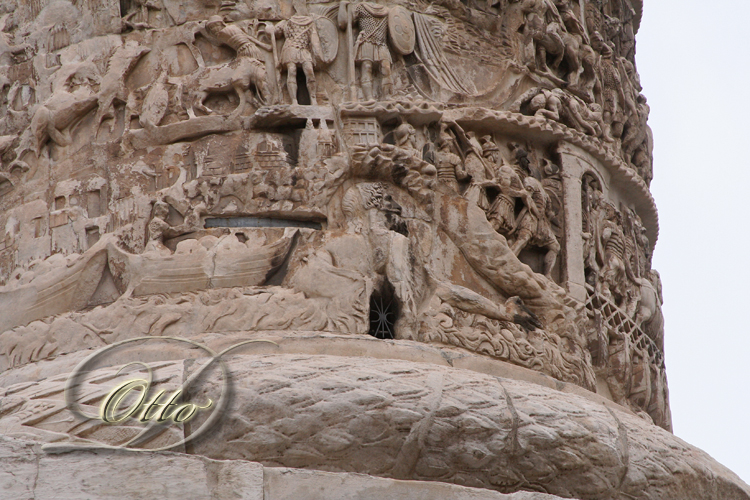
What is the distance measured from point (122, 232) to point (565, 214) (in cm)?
312

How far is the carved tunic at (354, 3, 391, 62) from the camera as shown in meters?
9.51

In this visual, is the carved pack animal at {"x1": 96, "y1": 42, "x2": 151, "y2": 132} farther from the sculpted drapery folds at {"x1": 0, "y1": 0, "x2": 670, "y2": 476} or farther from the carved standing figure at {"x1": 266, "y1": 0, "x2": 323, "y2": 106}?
the carved standing figure at {"x1": 266, "y1": 0, "x2": 323, "y2": 106}

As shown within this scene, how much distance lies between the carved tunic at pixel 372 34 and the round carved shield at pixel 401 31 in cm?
4

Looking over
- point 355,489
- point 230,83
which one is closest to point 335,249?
point 230,83

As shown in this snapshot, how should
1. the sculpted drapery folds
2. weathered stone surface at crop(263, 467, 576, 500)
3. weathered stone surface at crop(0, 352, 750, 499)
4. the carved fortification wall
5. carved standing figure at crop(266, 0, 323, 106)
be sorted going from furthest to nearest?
carved standing figure at crop(266, 0, 323, 106)
the sculpted drapery folds
the carved fortification wall
weathered stone surface at crop(0, 352, 750, 499)
weathered stone surface at crop(263, 467, 576, 500)

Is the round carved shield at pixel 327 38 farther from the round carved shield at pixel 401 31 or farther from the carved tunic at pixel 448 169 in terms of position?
the carved tunic at pixel 448 169

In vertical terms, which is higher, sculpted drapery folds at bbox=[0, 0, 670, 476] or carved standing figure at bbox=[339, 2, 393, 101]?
carved standing figure at bbox=[339, 2, 393, 101]

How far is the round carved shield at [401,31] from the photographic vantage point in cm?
959

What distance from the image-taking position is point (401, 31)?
9617mm

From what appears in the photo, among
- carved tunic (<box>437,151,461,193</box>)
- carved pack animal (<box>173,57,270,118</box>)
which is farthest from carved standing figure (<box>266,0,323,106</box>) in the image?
carved tunic (<box>437,151,461,193</box>)

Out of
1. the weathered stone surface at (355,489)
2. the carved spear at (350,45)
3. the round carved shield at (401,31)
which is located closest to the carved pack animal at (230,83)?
the carved spear at (350,45)

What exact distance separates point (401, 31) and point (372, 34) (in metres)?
0.21

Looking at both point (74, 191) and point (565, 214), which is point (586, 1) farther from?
point (74, 191)

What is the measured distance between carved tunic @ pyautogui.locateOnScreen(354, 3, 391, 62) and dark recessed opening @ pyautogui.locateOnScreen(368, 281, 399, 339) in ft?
5.82
